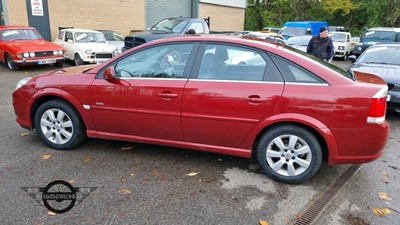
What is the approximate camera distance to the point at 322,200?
3150 millimetres

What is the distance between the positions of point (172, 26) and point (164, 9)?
1106 cm

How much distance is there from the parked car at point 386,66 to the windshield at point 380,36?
950cm

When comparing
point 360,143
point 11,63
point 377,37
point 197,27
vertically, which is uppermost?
point 197,27

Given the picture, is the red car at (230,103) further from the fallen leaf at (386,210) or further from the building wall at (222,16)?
the building wall at (222,16)

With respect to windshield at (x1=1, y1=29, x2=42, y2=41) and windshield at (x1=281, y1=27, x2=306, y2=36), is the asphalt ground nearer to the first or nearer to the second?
windshield at (x1=1, y1=29, x2=42, y2=41)

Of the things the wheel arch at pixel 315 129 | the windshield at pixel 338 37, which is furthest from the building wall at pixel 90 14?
the wheel arch at pixel 315 129

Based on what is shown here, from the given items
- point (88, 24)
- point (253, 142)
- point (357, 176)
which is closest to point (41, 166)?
point (253, 142)

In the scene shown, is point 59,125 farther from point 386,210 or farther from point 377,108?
point 386,210

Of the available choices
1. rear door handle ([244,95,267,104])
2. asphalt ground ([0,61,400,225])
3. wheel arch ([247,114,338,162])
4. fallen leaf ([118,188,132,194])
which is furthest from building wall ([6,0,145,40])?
wheel arch ([247,114,338,162])

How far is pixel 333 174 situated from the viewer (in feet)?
12.2

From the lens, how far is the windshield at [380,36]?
15573 millimetres

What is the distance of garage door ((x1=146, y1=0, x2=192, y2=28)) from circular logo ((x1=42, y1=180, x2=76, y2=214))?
18.3m

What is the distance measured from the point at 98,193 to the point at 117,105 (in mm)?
1088

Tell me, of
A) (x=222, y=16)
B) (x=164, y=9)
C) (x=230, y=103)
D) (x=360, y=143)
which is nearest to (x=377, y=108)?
(x=360, y=143)
